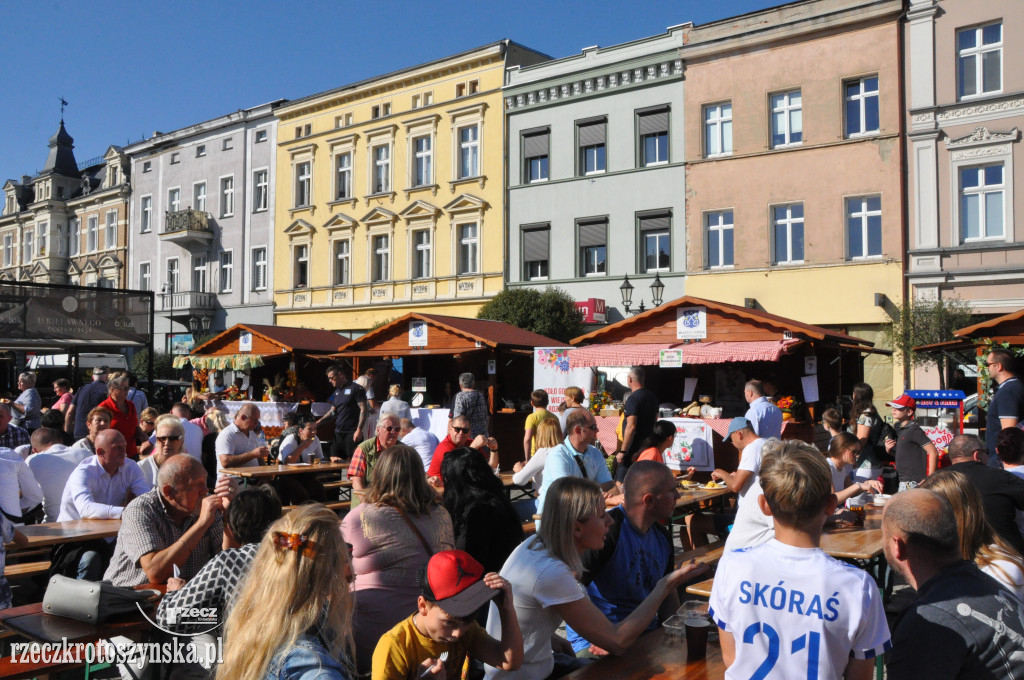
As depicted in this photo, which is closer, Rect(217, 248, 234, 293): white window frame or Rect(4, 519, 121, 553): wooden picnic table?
Rect(4, 519, 121, 553): wooden picnic table

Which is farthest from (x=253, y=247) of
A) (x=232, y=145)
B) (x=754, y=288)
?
(x=754, y=288)

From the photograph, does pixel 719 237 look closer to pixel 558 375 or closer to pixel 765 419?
pixel 558 375

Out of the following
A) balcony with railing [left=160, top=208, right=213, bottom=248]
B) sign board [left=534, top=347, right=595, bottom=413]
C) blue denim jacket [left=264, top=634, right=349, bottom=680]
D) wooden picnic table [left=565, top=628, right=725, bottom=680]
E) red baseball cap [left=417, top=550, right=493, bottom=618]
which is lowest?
wooden picnic table [left=565, top=628, right=725, bottom=680]

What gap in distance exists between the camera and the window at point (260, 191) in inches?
1253

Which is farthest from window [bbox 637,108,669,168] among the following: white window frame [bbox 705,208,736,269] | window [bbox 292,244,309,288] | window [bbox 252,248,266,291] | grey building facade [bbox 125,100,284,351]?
window [bbox 252,248,266,291]

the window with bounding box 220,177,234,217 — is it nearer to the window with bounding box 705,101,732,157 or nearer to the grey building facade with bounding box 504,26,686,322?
the grey building facade with bounding box 504,26,686,322

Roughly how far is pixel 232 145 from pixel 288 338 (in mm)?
15442

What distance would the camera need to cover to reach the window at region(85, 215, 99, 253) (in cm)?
4081

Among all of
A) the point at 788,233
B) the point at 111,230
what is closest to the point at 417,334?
the point at 788,233

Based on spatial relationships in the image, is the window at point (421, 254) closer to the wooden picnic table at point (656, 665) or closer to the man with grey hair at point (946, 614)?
the wooden picnic table at point (656, 665)

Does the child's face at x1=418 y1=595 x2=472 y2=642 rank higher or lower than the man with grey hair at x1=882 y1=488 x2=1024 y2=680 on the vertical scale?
lower

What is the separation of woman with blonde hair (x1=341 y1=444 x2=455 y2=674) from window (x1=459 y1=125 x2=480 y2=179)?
2218 centimetres

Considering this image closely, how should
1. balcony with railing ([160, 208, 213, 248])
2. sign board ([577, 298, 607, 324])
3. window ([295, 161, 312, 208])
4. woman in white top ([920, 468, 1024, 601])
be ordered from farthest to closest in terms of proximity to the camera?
balcony with railing ([160, 208, 213, 248]), window ([295, 161, 312, 208]), sign board ([577, 298, 607, 324]), woman in white top ([920, 468, 1024, 601])

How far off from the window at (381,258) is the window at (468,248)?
125 inches
